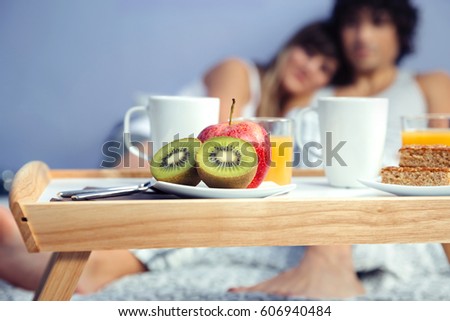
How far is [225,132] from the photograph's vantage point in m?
1.06

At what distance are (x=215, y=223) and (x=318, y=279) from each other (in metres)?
1.25

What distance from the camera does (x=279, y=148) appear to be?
46.3 inches

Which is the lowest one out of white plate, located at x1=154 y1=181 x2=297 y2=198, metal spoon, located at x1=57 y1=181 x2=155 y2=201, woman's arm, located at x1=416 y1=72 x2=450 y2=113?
woman's arm, located at x1=416 y1=72 x2=450 y2=113

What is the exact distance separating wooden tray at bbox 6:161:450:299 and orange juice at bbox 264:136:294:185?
22 centimetres

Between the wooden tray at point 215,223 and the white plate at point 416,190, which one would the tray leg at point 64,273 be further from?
the white plate at point 416,190

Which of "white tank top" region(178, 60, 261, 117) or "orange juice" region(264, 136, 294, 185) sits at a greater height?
"orange juice" region(264, 136, 294, 185)

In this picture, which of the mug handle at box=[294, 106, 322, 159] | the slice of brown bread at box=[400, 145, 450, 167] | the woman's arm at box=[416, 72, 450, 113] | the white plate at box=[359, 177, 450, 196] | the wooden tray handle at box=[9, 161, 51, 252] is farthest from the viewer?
the woman's arm at box=[416, 72, 450, 113]

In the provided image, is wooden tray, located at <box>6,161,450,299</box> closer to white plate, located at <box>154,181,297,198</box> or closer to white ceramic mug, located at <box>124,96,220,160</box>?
white plate, located at <box>154,181,297,198</box>

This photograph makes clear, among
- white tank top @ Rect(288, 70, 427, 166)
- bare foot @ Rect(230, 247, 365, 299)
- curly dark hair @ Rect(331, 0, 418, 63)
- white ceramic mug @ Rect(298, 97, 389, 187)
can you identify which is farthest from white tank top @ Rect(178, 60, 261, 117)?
white ceramic mug @ Rect(298, 97, 389, 187)

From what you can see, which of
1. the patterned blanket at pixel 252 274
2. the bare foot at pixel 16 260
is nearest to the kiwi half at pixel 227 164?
the patterned blanket at pixel 252 274

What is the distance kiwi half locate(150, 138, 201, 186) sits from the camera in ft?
3.39

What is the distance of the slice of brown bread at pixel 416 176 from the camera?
1069 mm

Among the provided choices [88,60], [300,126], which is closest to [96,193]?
[300,126]

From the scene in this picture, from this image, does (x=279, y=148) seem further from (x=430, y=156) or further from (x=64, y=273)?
(x=64, y=273)
